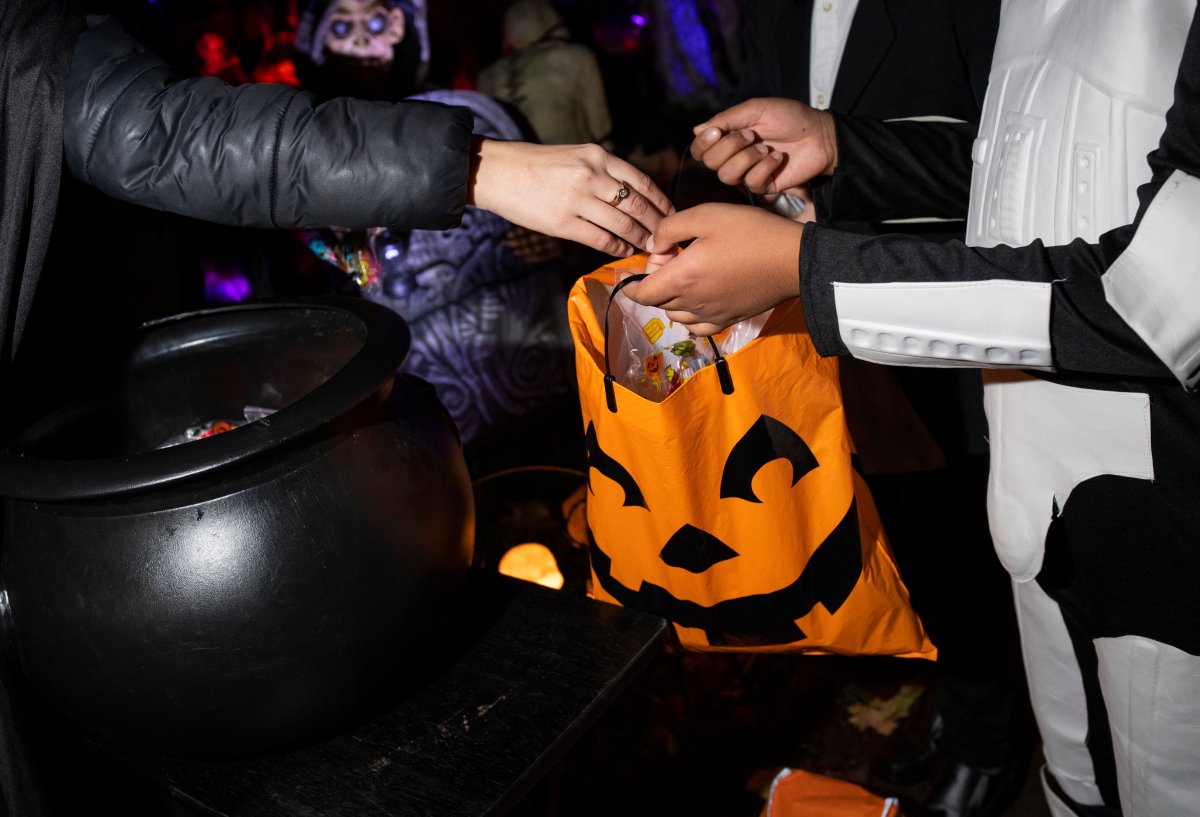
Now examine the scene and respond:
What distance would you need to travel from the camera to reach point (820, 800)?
1902 mm

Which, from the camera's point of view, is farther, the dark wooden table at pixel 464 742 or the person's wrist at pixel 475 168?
the person's wrist at pixel 475 168

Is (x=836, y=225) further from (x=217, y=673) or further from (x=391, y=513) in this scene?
(x=217, y=673)

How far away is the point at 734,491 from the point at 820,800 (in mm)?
901

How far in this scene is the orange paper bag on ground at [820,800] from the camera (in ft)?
6.13

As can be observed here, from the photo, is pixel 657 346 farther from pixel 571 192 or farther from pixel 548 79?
pixel 548 79

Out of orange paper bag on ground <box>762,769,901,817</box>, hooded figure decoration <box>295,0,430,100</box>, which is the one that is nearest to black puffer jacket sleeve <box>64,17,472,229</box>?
orange paper bag on ground <box>762,769,901,817</box>

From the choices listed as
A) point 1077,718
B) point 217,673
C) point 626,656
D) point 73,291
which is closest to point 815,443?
point 626,656

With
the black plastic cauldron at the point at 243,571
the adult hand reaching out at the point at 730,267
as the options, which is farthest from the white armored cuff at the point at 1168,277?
the black plastic cauldron at the point at 243,571

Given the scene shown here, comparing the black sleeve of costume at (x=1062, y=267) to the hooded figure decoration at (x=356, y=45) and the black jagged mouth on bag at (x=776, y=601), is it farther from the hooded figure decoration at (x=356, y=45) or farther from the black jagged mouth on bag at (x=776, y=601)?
the hooded figure decoration at (x=356, y=45)

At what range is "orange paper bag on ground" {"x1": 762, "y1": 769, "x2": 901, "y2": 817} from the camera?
1867mm

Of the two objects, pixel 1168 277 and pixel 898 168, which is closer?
pixel 1168 277

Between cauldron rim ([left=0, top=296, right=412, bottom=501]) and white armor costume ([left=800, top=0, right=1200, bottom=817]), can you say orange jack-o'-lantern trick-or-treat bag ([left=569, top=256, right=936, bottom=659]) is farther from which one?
cauldron rim ([left=0, top=296, right=412, bottom=501])

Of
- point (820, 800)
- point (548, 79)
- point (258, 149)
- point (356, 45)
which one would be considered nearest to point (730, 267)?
point (258, 149)

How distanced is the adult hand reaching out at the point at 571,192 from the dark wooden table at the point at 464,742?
0.62 metres
